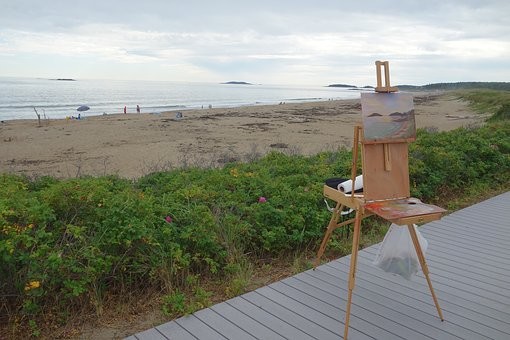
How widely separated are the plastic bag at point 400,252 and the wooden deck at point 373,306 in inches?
7.6

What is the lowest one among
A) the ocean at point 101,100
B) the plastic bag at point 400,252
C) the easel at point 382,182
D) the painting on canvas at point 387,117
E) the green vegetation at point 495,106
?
the plastic bag at point 400,252

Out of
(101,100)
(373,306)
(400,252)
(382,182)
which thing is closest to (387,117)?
(382,182)

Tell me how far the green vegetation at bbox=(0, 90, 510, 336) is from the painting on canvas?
4.86 feet

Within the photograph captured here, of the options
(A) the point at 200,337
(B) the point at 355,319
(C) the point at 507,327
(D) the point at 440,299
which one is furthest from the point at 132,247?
(C) the point at 507,327

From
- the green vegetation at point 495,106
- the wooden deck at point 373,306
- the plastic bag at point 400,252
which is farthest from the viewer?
the green vegetation at point 495,106

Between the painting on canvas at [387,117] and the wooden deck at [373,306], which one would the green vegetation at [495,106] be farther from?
the painting on canvas at [387,117]

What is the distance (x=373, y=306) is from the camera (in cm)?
315

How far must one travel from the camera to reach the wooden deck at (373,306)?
9.13 feet

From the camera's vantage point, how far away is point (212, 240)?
11.7ft

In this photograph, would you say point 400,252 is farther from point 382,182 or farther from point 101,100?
point 101,100

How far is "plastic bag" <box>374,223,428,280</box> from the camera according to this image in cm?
328

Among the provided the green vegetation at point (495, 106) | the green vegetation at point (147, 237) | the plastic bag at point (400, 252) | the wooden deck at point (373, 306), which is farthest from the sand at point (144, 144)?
the green vegetation at point (495, 106)

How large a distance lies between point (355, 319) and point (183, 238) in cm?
152

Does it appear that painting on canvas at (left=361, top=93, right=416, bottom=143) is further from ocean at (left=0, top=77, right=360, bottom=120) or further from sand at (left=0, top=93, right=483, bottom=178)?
ocean at (left=0, top=77, right=360, bottom=120)
